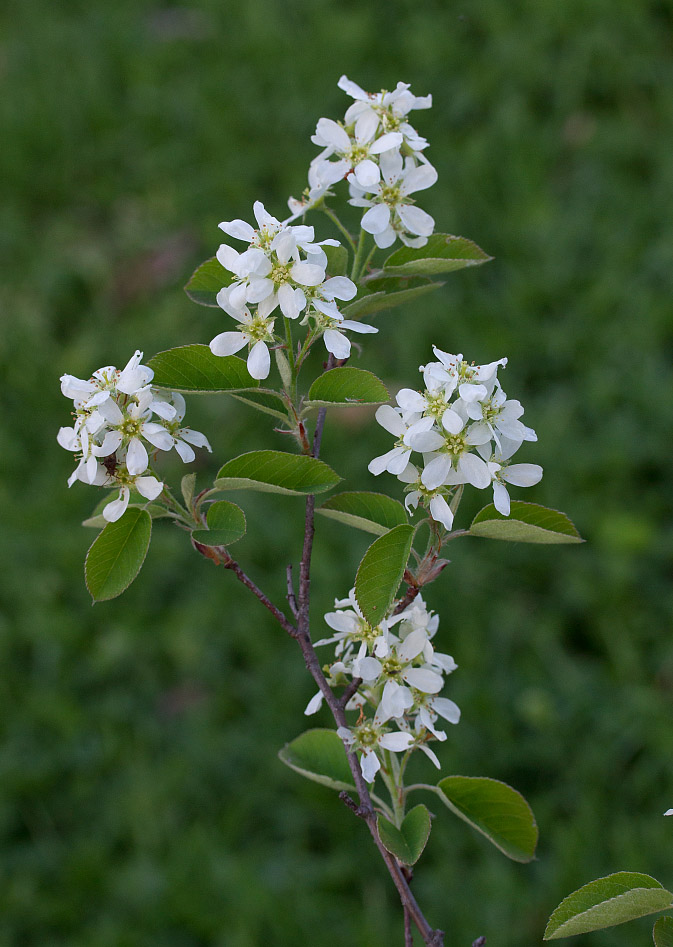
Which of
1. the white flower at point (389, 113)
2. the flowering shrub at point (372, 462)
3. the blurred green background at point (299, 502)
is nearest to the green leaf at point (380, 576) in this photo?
the flowering shrub at point (372, 462)

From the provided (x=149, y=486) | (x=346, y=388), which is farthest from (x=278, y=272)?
(x=149, y=486)

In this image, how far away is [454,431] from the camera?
2.63ft

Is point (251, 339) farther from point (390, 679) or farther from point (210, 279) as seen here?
point (390, 679)

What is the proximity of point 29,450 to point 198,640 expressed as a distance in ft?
2.87

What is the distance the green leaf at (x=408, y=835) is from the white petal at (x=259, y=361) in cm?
44

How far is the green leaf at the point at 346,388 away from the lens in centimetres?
86

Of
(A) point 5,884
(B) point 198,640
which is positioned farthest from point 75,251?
(A) point 5,884

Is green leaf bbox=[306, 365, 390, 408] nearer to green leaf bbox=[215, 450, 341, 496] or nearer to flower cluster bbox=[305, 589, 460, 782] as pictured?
green leaf bbox=[215, 450, 341, 496]

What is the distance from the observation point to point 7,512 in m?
2.65

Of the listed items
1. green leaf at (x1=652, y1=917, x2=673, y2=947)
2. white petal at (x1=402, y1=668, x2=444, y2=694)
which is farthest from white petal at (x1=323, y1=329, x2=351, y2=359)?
green leaf at (x1=652, y1=917, x2=673, y2=947)

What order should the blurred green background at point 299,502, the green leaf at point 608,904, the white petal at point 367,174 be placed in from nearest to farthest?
the green leaf at point 608,904
the white petal at point 367,174
the blurred green background at point 299,502

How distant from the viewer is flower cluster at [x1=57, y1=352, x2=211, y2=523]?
84 centimetres

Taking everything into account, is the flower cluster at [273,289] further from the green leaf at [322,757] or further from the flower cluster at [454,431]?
the green leaf at [322,757]

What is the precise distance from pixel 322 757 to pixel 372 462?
37 cm
